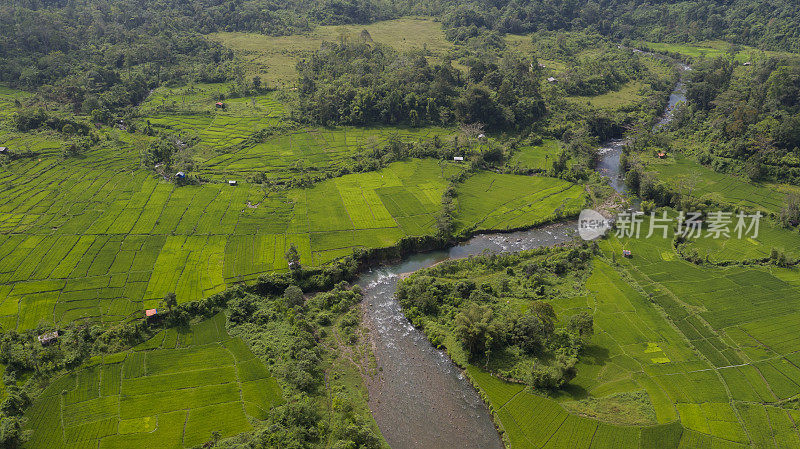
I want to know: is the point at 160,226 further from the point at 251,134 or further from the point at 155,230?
the point at 251,134

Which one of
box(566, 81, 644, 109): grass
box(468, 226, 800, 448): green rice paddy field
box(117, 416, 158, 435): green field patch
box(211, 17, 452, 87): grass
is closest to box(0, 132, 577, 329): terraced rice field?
box(117, 416, 158, 435): green field patch

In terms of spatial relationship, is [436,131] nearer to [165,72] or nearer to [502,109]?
[502,109]

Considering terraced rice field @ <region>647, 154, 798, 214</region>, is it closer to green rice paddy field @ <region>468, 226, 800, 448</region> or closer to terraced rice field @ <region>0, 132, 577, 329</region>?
terraced rice field @ <region>0, 132, 577, 329</region>

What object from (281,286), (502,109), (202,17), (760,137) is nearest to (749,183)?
(760,137)

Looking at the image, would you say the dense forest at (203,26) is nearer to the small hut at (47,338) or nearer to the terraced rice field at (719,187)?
the small hut at (47,338)

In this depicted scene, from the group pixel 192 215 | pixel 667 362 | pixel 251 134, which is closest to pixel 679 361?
pixel 667 362

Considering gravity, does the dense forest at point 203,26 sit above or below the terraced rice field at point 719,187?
above

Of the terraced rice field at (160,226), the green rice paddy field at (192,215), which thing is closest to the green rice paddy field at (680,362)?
the green rice paddy field at (192,215)
